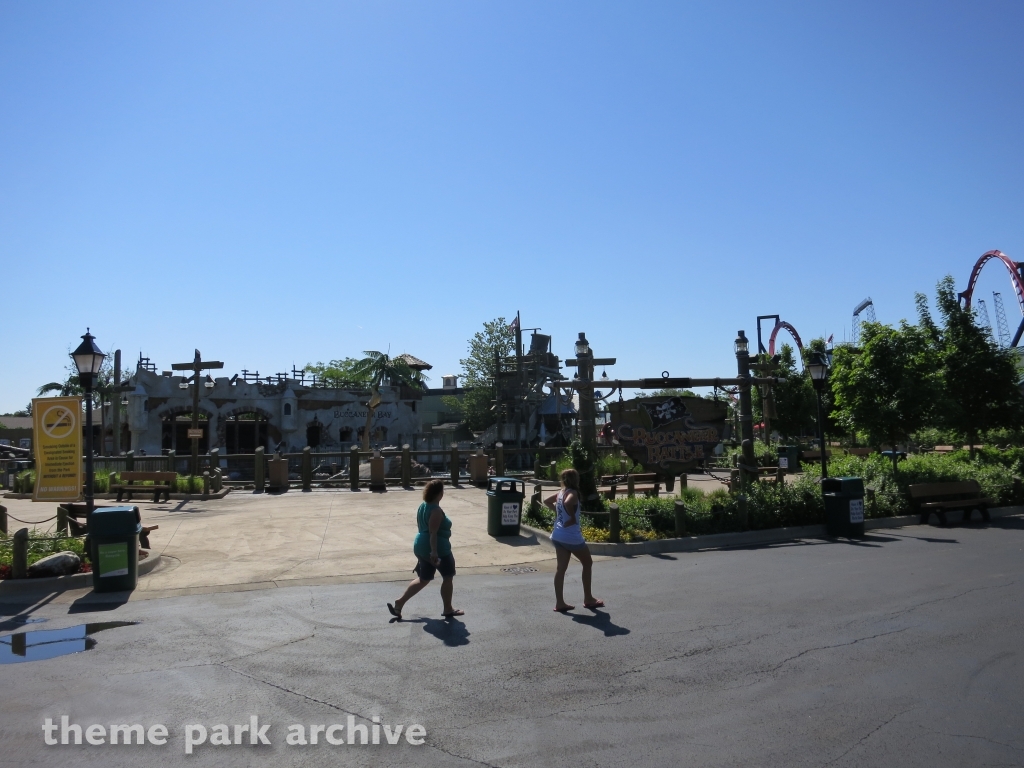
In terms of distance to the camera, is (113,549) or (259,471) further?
(259,471)

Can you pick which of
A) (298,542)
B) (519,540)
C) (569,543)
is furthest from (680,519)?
(298,542)

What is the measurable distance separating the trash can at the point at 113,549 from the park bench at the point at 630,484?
32.1 ft

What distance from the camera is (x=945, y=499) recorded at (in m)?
17.8

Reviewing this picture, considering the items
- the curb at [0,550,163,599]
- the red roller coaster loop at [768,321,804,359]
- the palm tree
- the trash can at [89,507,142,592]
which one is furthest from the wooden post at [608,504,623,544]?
the palm tree

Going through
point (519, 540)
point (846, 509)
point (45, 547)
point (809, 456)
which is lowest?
point (519, 540)

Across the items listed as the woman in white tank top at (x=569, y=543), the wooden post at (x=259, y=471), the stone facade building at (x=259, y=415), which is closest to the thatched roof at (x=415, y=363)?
the stone facade building at (x=259, y=415)

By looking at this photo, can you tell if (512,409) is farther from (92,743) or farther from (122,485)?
(92,743)

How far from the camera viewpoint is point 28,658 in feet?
24.0

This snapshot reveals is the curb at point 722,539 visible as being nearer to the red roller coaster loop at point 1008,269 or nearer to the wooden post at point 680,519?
the wooden post at point 680,519

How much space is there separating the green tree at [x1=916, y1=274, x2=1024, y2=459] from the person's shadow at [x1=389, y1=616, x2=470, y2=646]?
18962 millimetres

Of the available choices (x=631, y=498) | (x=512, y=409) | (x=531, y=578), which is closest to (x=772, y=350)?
(x=512, y=409)

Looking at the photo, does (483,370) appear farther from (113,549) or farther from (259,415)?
(113,549)

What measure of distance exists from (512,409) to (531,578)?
39492 mm

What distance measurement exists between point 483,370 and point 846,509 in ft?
161
